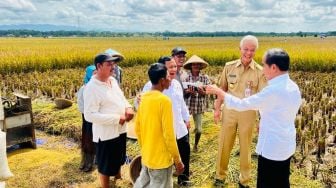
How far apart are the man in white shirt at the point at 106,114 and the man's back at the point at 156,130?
0.65 meters

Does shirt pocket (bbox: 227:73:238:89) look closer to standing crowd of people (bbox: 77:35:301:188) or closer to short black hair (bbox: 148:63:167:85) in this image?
standing crowd of people (bbox: 77:35:301:188)

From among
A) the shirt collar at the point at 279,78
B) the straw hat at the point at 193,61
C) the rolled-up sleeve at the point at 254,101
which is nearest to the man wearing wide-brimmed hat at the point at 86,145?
the straw hat at the point at 193,61

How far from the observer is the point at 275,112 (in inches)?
113

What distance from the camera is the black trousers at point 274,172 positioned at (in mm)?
3070

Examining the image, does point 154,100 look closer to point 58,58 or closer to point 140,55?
point 58,58

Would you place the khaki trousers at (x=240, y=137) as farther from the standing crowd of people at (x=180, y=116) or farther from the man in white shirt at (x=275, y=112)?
the man in white shirt at (x=275, y=112)

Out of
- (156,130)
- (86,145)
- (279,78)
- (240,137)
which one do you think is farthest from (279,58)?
(86,145)

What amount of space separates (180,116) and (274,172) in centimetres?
112

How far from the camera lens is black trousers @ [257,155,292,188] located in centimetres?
307

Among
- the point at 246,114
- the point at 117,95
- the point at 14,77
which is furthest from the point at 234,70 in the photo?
the point at 14,77

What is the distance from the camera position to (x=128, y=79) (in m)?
13.0

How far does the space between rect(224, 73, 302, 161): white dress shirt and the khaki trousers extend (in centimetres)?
93

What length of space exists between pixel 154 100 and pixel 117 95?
112cm

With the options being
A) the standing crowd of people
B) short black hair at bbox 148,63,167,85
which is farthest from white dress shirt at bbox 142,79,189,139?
short black hair at bbox 148,63,167,85
